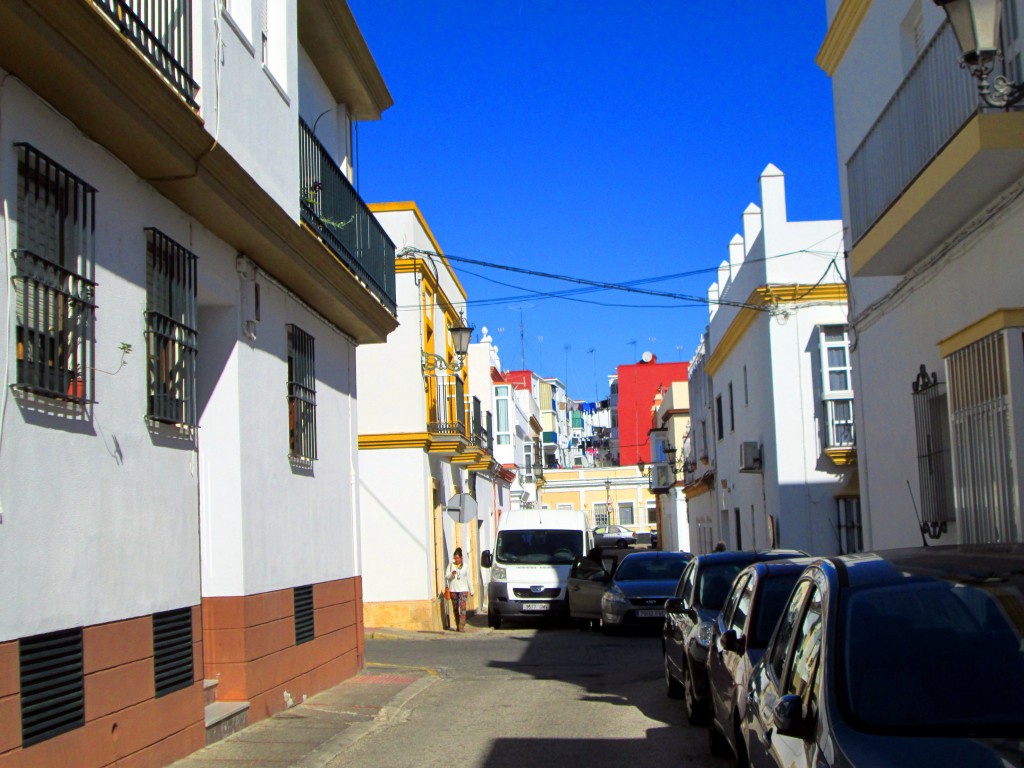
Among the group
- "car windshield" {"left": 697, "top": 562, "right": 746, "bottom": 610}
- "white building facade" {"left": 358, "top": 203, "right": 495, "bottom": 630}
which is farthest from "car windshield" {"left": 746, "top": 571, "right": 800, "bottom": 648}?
"white building facade" {"left": 358, "top": 203, "right": 495, "bottom": 630}

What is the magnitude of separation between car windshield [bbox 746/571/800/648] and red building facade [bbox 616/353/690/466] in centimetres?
7264

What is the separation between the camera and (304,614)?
1210 centimetres

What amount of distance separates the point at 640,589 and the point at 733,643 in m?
13.2

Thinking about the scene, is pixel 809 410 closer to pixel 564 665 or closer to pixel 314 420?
pixel 564 665

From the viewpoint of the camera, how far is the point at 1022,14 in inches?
359

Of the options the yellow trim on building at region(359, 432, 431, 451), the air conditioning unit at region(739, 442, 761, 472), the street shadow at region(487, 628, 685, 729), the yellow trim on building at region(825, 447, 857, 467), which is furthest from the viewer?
the yellow trim on building at region(359, 432, 431, 451)

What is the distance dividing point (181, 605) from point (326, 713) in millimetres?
2990

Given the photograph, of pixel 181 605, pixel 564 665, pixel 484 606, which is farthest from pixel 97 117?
pixel 484 606

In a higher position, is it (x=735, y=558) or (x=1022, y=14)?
(x=1022, y=14)

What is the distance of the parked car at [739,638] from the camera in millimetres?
7578

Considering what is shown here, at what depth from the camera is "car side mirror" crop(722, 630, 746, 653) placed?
24.7ft

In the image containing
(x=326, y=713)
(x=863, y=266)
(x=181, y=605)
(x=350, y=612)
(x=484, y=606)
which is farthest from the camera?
(x=484, y=606)

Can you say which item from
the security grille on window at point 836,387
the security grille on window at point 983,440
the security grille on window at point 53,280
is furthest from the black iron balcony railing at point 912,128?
the security grille on window at point 836,387

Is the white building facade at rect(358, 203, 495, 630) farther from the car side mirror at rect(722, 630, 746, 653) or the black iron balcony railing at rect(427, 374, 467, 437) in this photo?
the car side mirror at rect(722, 630, 746, 653)
